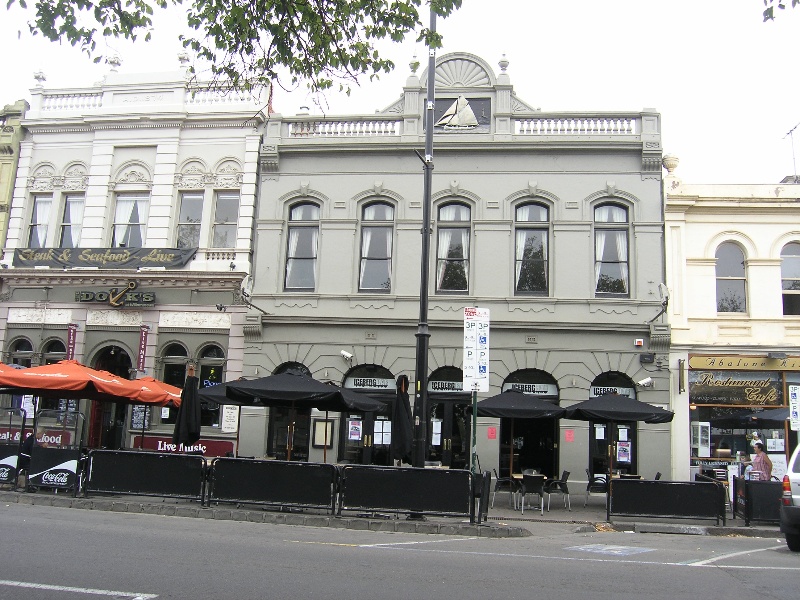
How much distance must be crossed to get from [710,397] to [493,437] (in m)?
5.72

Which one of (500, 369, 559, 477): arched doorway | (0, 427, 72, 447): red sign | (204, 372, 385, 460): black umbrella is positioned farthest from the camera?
(500, 369, 559, 477): arched doorway

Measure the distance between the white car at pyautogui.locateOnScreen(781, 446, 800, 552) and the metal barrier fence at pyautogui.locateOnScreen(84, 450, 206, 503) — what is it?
384 inches

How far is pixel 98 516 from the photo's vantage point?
12789 millimetres

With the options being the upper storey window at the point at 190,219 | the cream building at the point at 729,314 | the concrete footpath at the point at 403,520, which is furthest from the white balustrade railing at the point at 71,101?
the cream building at the point at 729,314

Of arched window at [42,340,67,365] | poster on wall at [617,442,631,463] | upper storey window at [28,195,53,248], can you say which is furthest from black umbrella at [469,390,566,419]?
upper storey window at [28,195,53,248]

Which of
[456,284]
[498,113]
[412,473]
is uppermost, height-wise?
[498,113]

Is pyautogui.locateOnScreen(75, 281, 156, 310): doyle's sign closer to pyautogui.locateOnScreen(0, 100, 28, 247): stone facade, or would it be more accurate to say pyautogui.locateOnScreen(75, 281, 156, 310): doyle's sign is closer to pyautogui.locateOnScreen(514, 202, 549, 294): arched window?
pyautogui.locateOnScreen(0, 100, 28, 247): stone facade

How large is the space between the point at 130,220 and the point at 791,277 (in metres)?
19.0

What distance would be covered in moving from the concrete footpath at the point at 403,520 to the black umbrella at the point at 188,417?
1.39m

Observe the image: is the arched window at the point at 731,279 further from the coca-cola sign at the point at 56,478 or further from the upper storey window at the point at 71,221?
the upper storey window at the point at 71,221

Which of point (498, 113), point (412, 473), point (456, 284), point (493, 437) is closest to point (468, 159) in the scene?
point (498, 113)

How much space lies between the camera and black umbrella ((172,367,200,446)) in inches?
619

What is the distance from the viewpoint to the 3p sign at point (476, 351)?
1362 centimetres

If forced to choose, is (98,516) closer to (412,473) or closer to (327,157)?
(412,473)
